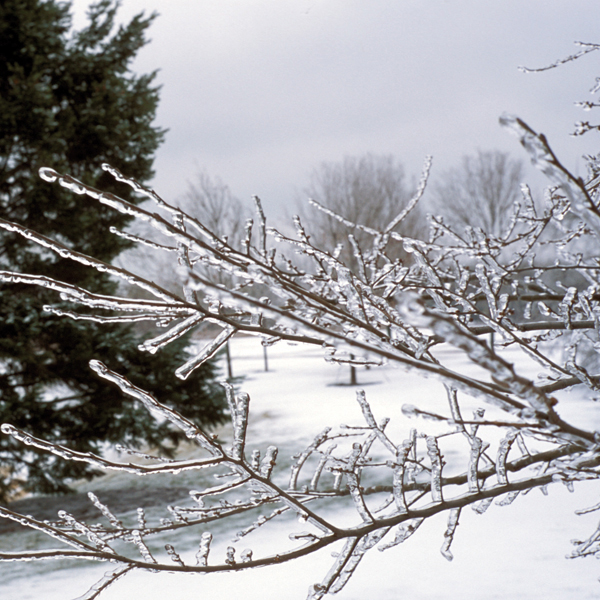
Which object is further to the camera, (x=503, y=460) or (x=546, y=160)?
(x=503, y=460)

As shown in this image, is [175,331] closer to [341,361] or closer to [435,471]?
[341,361]

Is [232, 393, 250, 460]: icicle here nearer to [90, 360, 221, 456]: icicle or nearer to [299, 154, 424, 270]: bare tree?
[90, 360, 221, 456]: icicle

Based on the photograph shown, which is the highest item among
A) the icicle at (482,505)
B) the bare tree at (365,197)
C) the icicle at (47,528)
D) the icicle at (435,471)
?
the bare tree at (365,197)

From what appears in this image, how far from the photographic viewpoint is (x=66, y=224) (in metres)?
7.76

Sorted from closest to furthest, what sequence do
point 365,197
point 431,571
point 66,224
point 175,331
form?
point 175,331 < point 431,571 < point 66,224 < point 365,197

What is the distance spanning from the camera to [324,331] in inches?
37.1

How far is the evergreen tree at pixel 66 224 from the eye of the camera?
7.43 meters

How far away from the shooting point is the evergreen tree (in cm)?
743

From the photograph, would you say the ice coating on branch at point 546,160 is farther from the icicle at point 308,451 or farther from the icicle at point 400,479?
the icicle at point 308,451

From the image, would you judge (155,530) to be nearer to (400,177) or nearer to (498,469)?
(498,469)

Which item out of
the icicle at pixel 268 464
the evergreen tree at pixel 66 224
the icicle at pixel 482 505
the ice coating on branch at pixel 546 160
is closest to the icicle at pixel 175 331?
the icicle at pixel 268 464

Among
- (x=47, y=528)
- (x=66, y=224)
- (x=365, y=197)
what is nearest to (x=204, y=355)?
(x=47, y=528)

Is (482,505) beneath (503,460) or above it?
beneath

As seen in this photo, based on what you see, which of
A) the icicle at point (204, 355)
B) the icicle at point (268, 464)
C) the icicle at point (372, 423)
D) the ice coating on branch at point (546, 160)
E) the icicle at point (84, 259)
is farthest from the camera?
the icicle at point (372, 423)
